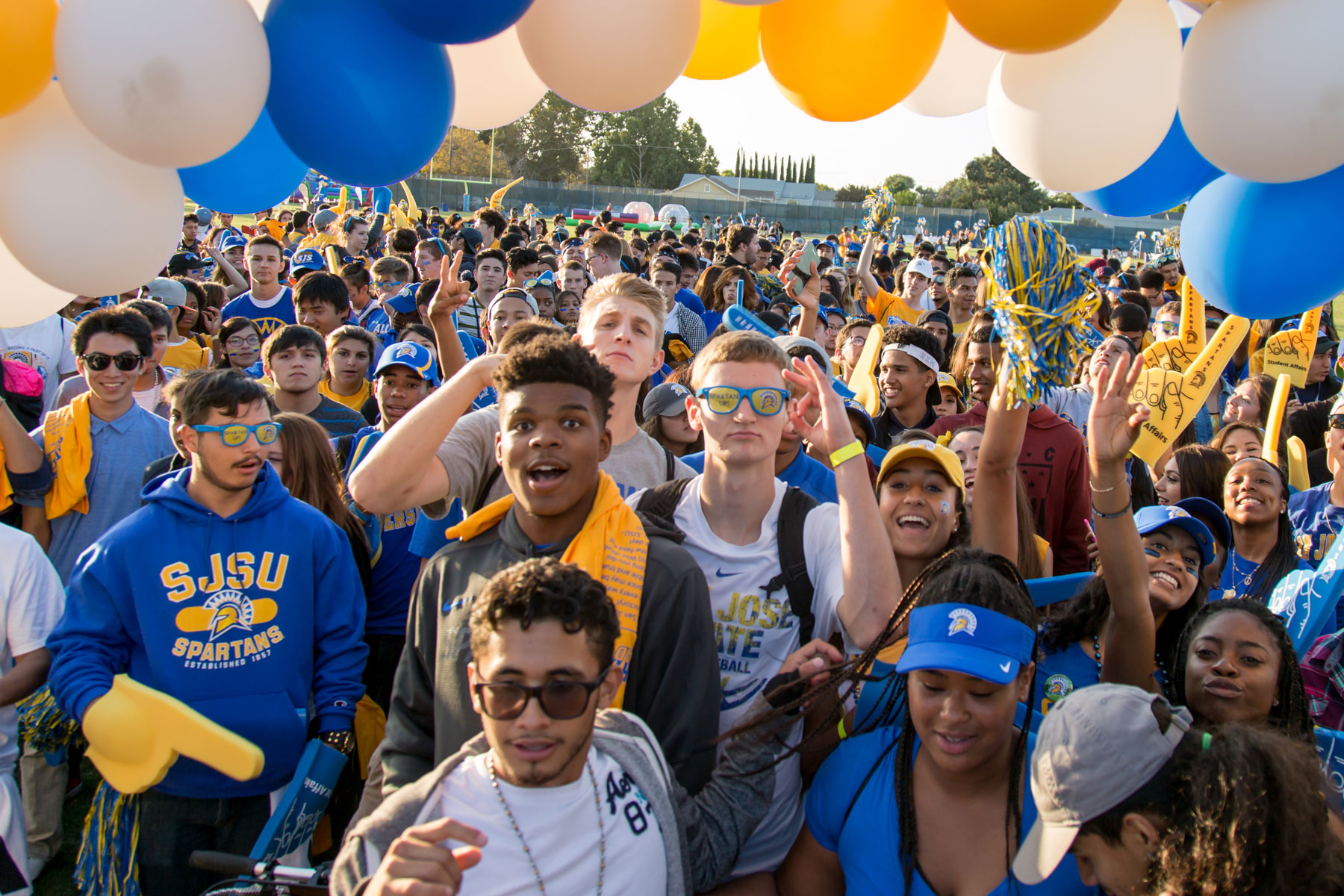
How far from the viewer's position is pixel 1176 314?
7.50 metres

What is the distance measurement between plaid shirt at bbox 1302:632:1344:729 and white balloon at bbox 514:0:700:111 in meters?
2.49

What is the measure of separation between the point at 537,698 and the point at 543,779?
14 cm

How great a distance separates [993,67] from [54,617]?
10.3ft

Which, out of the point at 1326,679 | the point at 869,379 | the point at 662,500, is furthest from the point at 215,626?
the point at 869,379

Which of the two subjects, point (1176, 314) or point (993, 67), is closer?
point (993, 67)

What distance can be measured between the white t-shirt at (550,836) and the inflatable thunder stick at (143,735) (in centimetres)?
85

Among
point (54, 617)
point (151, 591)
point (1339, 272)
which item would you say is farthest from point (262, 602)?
point (1339, 272)

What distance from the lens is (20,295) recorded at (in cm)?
240

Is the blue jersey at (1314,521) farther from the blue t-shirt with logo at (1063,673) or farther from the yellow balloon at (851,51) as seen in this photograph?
the yellow balloon at (851,51)

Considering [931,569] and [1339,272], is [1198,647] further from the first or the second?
[1339,272]

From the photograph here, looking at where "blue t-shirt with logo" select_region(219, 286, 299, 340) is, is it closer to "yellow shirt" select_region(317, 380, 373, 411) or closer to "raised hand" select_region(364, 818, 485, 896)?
"yellow shirt" select_region(317, 380, 373, 411)

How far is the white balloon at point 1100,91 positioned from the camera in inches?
81.2

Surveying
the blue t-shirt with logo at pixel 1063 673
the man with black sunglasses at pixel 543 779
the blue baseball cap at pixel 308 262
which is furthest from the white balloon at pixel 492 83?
the blue baseball cap at pixel 308 262

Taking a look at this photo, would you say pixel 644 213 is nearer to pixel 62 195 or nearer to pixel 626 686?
pixel 62 195
